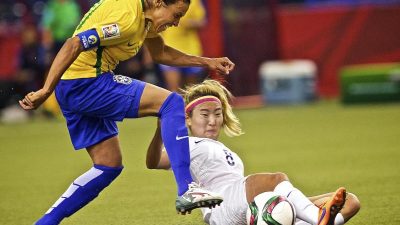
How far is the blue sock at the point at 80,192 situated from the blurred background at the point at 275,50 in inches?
381

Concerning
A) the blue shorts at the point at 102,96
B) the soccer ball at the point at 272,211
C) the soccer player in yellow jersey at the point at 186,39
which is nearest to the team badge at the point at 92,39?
the blue shorts at the point at 102,96

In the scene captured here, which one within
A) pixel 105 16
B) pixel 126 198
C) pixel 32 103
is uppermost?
pixel 105 16

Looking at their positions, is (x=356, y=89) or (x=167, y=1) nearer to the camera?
(x=167, y=1)

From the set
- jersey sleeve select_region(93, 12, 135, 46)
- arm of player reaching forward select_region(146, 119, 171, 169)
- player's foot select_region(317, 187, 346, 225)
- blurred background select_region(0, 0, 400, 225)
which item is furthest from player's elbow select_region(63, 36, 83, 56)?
blurred background select_region(0, 0, 400, 225)

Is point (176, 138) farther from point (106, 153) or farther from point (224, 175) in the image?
point (106, 153)

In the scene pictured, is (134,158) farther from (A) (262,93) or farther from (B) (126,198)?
(A) (262,93)

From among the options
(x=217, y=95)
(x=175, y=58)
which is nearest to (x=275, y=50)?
(x=175, y=58)

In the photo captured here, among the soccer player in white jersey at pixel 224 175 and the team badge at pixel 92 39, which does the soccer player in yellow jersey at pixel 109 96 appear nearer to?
the team badge at pixel 92 39

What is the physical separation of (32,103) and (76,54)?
1.33ft

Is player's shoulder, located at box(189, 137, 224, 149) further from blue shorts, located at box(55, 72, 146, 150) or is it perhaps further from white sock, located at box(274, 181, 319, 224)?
white sock, located at box(274, 181, 319, 224)

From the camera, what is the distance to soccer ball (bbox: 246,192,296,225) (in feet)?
18.5

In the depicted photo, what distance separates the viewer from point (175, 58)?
677 centimetres

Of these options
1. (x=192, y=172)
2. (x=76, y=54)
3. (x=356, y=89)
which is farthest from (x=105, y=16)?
(x=356, y=89)

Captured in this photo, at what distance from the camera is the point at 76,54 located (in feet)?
18.8
